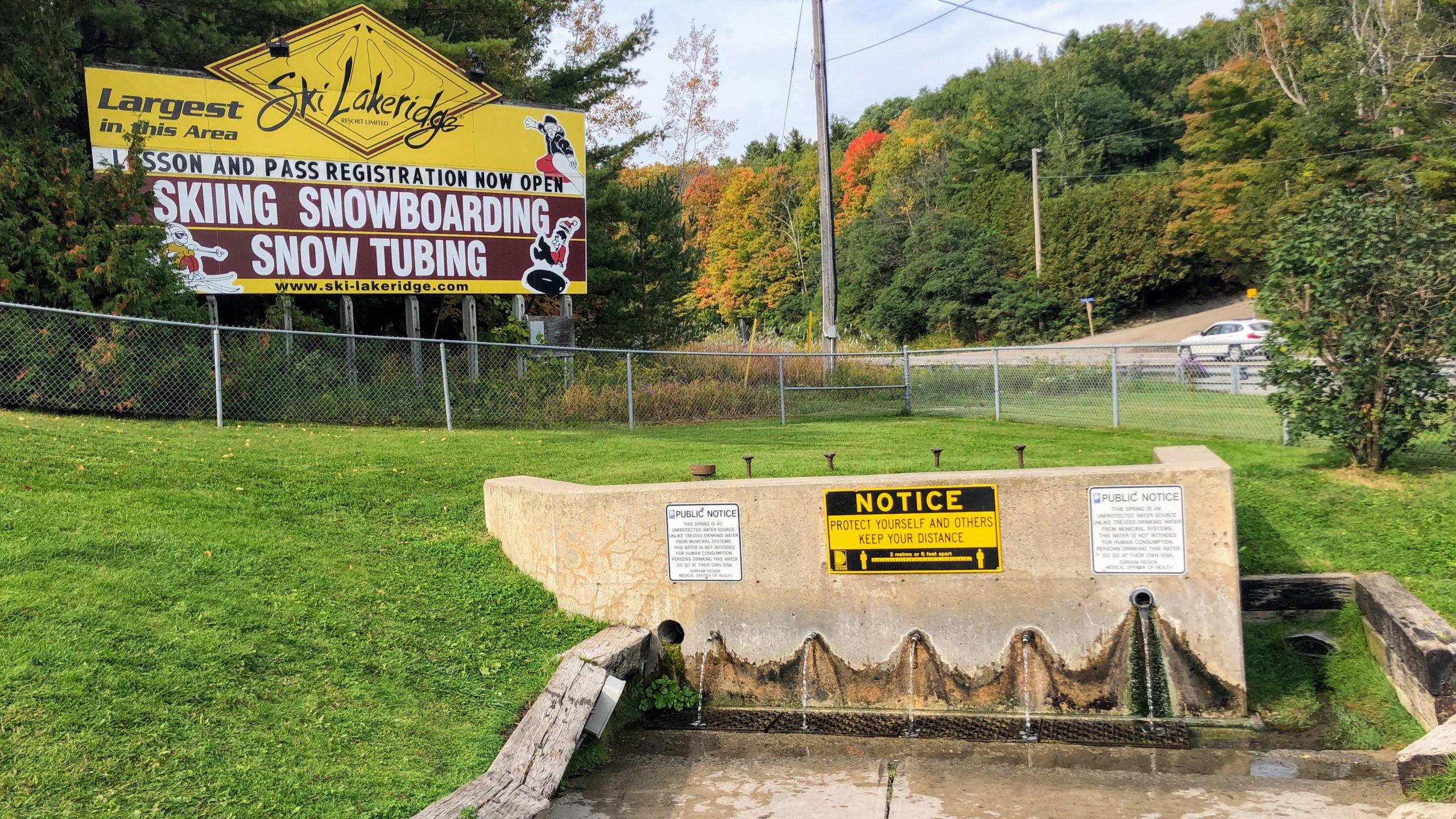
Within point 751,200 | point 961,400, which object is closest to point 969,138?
point 751,200

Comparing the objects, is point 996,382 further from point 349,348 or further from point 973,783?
point 973,783

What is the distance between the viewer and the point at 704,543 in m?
6.61

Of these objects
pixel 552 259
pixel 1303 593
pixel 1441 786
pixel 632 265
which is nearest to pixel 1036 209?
pixel 632 265

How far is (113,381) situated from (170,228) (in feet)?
8.91

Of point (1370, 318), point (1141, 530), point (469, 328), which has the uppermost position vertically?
point (469, 328)

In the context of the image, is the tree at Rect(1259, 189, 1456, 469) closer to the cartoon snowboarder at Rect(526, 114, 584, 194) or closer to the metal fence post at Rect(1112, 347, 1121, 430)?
the metal fence post at Rect(1112, 347, 1121, 430)

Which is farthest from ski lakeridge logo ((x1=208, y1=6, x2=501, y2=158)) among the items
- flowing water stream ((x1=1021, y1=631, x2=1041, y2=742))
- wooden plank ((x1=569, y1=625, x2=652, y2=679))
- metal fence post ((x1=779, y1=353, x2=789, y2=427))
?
flowing water stream ((x1=1021, y1=631, x2=1041, y2=742))

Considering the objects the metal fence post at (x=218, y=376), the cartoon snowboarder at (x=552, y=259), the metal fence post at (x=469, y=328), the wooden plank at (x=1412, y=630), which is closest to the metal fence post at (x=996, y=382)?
the cartoon snowboarder at (x=552, y=259)

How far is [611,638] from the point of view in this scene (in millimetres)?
6262

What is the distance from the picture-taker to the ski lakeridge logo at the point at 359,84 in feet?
44.6

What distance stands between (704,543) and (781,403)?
9.06 metres

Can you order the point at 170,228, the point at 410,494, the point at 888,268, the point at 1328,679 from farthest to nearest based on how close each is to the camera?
1. the point at 888,268
2. the point at 170,228
3. the point at 410,494
4. the point at 1328,679

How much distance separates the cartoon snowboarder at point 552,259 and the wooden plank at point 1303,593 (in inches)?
457

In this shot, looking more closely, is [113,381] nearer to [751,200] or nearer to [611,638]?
[611,638]
